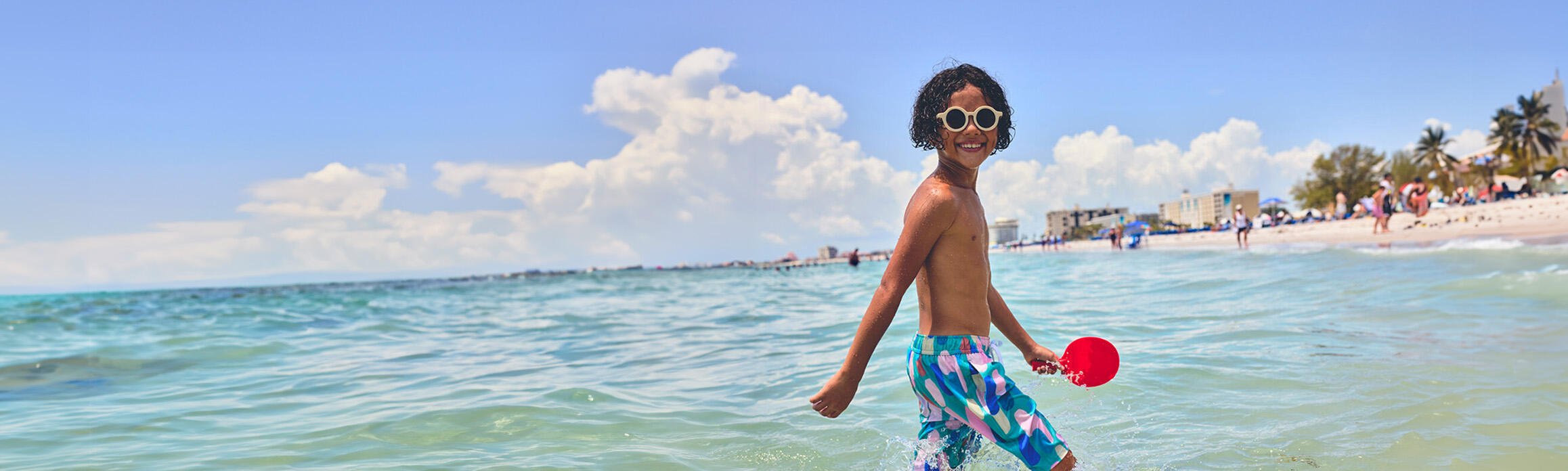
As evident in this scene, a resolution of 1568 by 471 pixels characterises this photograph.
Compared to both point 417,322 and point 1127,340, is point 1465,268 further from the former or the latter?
point 417,322

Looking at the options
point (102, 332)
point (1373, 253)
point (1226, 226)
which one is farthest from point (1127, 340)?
point (1226, 226)

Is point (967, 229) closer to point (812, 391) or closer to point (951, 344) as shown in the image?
point (951, 344)

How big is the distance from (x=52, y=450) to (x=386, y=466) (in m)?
2.56

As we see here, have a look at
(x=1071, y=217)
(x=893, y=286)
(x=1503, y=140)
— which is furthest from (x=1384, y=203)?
(x=1071, y=217)

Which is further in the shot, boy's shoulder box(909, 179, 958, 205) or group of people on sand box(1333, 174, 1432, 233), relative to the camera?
group of people on sand box(1333, 174, 1432, 233)

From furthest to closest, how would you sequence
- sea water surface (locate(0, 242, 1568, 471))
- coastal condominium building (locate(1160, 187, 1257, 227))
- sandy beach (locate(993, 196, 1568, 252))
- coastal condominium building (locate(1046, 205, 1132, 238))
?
coastal condominium building (locate(1046, 205, 1132, 238)) → coastal condominium building (locate(1160, 187, 1257, 227)) → sandy beach (locate(993, 196, 1568, 252)) → sea water surface (locate(0, 242, 1568, 471))

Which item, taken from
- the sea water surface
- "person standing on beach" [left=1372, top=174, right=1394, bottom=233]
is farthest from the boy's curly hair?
"person standing on beach" [left=1372, top=174, right=1394, bottom=233]

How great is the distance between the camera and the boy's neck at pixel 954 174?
102 inches

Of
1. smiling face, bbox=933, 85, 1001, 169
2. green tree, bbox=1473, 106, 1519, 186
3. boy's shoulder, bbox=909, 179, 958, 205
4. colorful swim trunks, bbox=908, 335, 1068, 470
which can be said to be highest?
green tree, bbox=1473, 106, 1519, 186

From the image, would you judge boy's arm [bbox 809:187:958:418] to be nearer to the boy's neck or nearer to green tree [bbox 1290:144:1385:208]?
the boy's neck

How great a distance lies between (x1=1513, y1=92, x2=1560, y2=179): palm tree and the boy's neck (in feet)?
231

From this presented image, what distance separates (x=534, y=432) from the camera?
16.3 feet

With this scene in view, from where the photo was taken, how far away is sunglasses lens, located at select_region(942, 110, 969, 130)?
257 cm

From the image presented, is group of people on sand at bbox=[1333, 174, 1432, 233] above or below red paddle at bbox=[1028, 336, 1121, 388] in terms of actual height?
above
